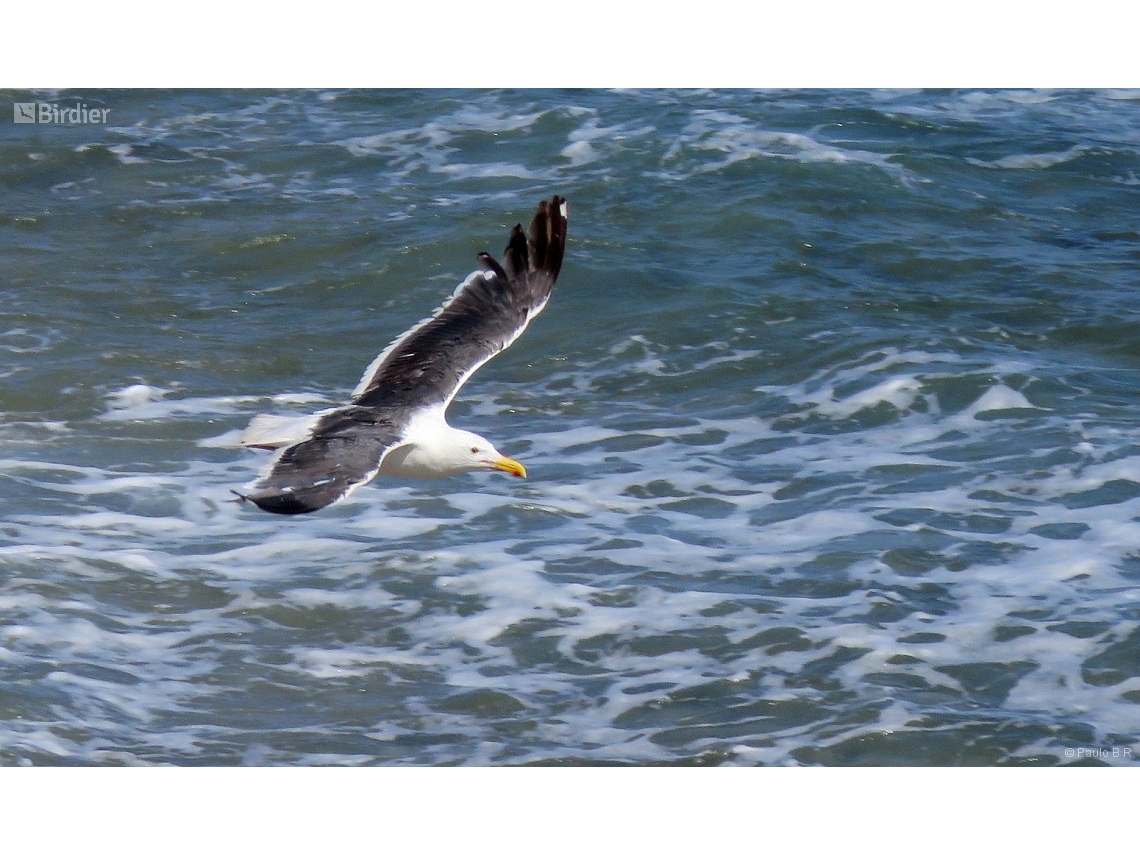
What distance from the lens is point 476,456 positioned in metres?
7.61

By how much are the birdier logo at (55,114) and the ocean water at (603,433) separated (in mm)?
89

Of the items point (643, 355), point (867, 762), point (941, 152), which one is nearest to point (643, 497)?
point (643, 355)

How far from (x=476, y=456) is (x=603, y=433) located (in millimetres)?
3071

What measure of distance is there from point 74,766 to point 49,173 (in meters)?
9.41

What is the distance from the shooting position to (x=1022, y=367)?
1135 cm

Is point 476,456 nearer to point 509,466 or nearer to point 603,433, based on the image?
point 509,466

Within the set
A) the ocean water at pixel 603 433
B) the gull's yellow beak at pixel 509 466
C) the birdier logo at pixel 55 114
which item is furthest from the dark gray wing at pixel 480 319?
the birdier logo at pixel 55 114

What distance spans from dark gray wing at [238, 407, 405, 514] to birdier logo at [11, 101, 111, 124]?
9.73 metres

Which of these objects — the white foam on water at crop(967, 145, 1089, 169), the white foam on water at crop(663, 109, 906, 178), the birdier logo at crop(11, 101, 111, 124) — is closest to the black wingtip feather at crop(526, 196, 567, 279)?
the white foam on water at crop(663, 109, 906, 178)

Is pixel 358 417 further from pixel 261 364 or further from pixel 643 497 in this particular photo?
pixel 261 364

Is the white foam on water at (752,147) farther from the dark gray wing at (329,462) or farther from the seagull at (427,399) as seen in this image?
the dark gray wing at (329,462)

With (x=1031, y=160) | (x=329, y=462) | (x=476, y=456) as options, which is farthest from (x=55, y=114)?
(x=329, y=462)

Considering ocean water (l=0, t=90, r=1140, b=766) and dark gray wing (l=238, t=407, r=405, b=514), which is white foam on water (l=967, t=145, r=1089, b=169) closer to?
ocean water (l=0, t=90, r=1140, b=766)

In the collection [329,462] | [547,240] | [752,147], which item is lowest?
[329,462]
